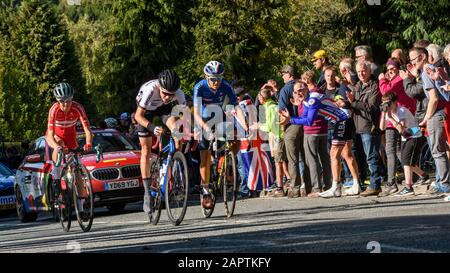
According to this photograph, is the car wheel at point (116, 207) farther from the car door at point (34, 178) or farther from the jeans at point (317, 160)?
the jeans at point (317, 160)

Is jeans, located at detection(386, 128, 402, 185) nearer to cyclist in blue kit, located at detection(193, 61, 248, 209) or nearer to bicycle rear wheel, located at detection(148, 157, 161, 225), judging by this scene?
cyclist in blue kit, located at detection(193, 61, 248, 209)

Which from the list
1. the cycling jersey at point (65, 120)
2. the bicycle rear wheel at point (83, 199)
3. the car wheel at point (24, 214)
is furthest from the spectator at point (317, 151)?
the car wheel at point (24, 214)

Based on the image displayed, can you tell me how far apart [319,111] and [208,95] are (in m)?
3.59

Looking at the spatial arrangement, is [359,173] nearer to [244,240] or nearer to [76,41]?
[244,240]

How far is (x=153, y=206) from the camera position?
575 inches

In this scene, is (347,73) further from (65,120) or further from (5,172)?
(5,172)

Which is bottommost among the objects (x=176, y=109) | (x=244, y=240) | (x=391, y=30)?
(x=244, y=240)

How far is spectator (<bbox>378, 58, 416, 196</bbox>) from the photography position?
55.0 feet

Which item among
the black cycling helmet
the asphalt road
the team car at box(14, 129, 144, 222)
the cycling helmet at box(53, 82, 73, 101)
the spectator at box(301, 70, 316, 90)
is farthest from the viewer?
the team car at box(14, 129, 144, 222)

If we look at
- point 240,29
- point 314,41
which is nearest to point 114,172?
point 240,29

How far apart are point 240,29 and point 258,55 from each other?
71.9 inches

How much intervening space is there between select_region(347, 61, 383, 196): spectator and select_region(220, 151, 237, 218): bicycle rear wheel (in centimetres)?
324

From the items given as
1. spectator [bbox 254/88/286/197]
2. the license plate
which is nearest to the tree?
spectator [bbox 254/88/286/197]

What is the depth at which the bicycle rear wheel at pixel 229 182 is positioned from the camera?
47.2 feet
